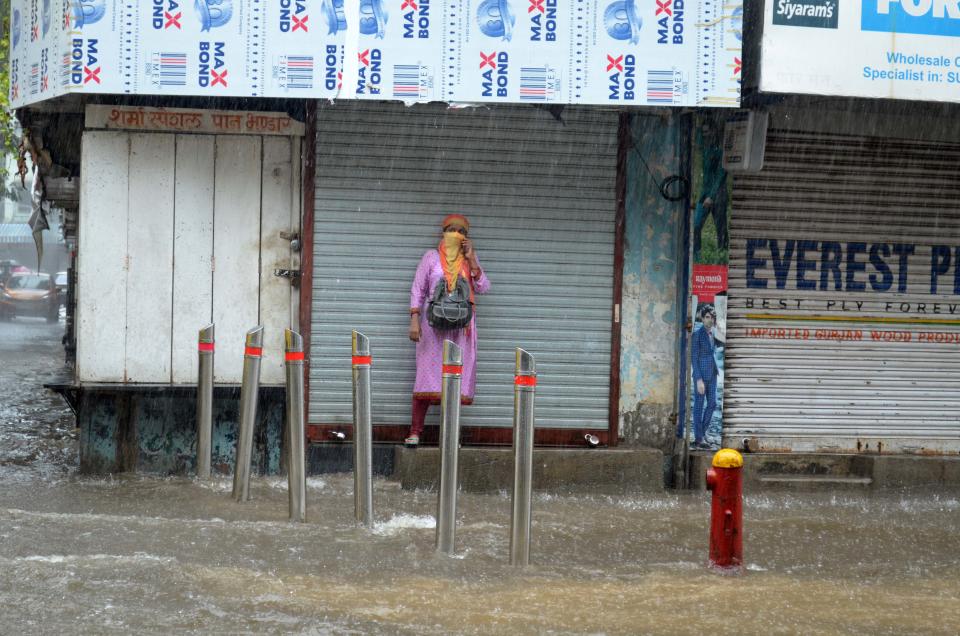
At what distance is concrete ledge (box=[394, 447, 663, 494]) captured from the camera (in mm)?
9273

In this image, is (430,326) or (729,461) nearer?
(729,461)

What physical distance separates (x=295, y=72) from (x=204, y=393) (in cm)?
237

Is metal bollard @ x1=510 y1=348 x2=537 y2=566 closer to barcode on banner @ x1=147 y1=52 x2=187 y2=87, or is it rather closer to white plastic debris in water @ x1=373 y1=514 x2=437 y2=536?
white plastic debris in water @ x1=373 y1=514 x2=437 y2=536

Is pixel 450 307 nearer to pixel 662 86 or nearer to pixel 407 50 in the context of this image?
pixel 407 50

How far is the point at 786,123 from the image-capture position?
979 centimetres

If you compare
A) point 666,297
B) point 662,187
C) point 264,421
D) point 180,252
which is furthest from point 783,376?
point 180,252

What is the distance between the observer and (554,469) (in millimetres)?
9492

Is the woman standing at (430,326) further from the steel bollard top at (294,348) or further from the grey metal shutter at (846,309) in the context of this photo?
the grey metal shutter at (846,309)

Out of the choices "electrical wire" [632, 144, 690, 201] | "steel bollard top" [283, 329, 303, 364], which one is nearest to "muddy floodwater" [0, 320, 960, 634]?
"steel bollard top" [283, 329, 303, 364]

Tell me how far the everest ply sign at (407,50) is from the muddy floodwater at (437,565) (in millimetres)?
2928

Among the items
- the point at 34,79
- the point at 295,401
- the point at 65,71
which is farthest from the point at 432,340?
the point at 34,79

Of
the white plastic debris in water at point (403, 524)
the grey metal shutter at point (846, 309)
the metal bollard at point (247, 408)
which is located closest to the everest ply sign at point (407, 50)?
the grey metal shutter at point (846, 309)

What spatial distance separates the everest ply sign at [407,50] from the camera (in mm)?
8570

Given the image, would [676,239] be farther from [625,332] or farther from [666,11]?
[666,11]
